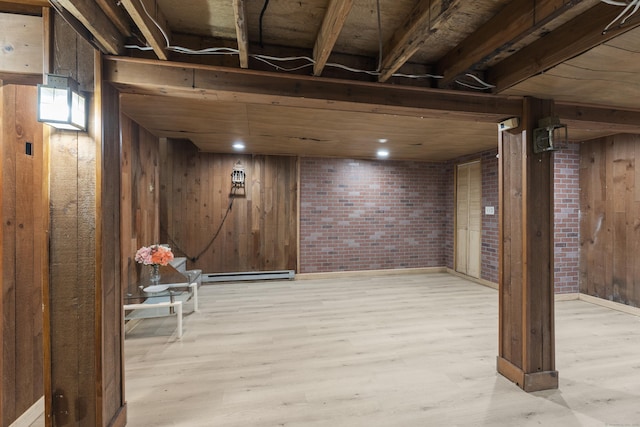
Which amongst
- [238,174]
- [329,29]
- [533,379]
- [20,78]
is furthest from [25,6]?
[533,379]

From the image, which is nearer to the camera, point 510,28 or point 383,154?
point 510,28

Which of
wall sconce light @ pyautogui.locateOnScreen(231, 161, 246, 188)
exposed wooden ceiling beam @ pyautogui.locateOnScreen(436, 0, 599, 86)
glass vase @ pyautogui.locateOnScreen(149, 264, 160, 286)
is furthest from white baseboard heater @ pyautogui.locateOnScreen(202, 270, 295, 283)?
exposed wooden ceiling beam @ pyautogui.locateOnScreen(436, 0, 599, 86)

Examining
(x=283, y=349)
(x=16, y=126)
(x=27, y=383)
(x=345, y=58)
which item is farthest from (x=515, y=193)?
(x=27, y=383)

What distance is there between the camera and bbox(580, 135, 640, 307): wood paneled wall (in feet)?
11.9

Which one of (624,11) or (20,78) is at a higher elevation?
(624,11)

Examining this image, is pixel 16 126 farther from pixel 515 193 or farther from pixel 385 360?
pixel 515 193

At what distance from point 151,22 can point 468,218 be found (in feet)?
18.1

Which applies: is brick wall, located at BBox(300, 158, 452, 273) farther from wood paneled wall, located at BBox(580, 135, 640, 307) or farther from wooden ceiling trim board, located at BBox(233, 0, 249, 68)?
wooden ceiling trim board, located at BBox(233, 0, 249, 68)

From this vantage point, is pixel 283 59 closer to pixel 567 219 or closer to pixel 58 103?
pixel 58 103

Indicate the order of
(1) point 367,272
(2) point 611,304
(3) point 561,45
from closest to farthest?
(3) point 561,45 < (2) point 611,304 < (1) point 367,272

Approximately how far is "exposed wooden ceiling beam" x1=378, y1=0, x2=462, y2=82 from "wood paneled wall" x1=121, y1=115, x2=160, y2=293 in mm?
2650

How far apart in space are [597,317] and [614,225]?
50.8 inches

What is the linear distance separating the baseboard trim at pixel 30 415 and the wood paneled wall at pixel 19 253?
1.1 inches

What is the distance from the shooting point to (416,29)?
1380 mm
